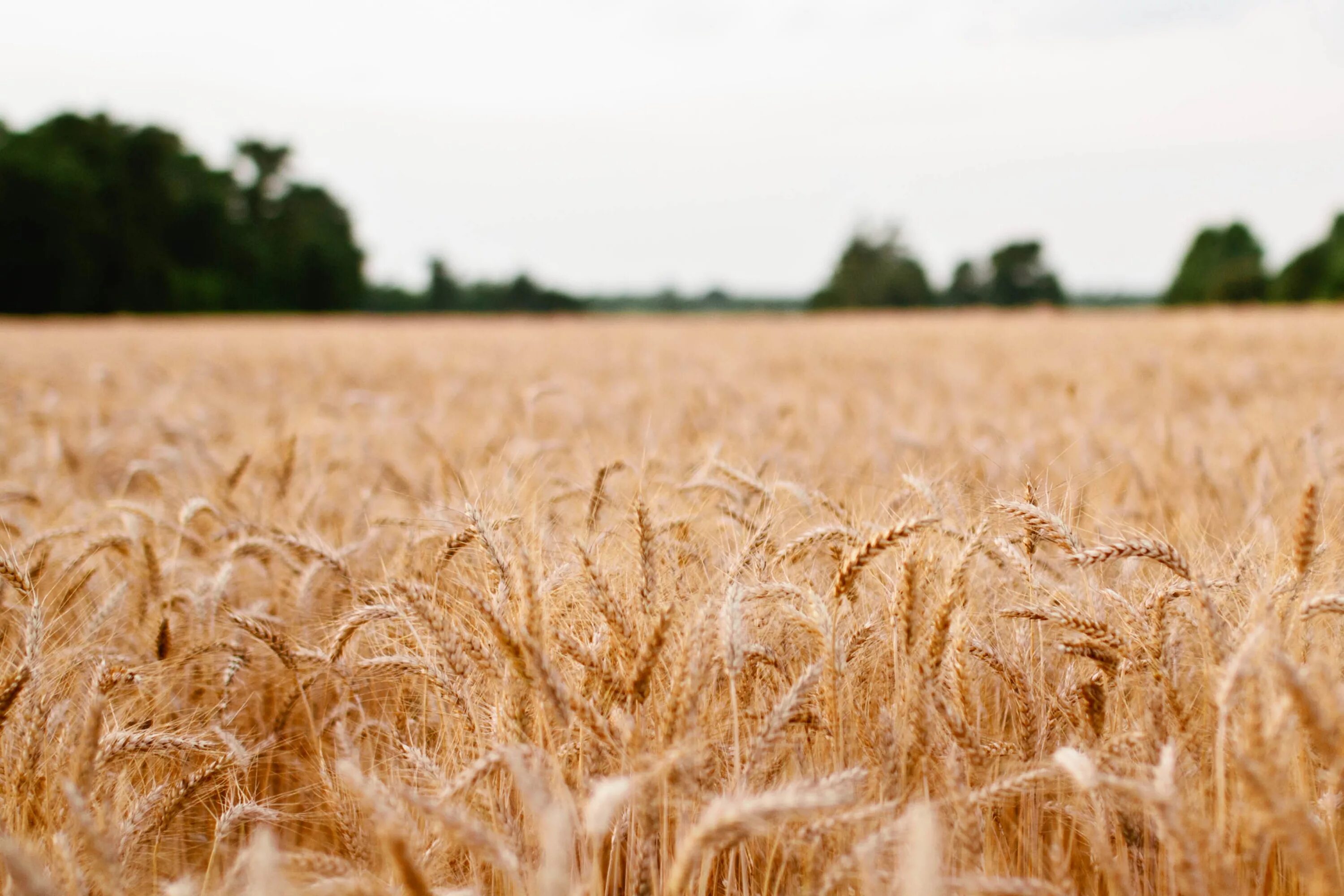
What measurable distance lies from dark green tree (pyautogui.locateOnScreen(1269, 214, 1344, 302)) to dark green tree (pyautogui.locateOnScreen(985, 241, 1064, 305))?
829 inches

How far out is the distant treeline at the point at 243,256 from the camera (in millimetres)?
37375

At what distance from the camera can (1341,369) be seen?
5.86m

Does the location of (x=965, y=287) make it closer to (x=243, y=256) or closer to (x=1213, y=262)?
(x=1213, y=262)

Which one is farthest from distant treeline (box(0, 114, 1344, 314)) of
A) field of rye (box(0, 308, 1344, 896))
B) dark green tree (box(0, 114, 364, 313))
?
field of rye (box(0, 308, 1344, 896))

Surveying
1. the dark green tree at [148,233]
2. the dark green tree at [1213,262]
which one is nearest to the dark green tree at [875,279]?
the dark green tree at [1213,262]

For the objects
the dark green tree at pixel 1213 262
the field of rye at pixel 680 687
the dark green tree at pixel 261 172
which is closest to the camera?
the field of rye at pixel 680 687

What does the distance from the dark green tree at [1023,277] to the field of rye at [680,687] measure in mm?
67972

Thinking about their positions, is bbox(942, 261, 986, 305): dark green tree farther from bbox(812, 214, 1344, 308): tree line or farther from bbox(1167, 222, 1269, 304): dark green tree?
bbox(1167, 222, 1269, 304): dark green tree

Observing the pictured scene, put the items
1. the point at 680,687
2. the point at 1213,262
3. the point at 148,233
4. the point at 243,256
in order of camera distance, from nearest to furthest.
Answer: the point at 680,687 < the point at 148,233 < the point at 243,256 < the point at 1213,262

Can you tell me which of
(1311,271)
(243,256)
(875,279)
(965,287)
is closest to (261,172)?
(243,256)

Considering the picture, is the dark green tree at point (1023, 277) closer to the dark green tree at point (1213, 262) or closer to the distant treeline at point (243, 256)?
the distant treeline at point (243, 256)

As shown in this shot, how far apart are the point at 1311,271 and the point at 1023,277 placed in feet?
76.8

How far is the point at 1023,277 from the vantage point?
212 ft

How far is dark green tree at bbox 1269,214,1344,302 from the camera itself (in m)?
41.5
